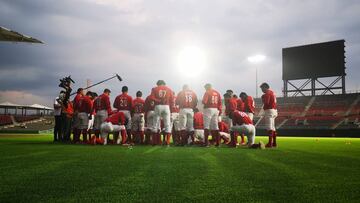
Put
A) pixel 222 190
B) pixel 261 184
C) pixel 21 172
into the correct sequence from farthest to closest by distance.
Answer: pixel 21 172, pixel 261 184, pixel 222 190

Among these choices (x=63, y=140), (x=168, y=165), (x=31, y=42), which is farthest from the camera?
(x=31, y=42)

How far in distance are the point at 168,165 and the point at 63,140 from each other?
8.99m

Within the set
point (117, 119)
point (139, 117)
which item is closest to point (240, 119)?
point (139, 117)

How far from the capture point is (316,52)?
4062 cm

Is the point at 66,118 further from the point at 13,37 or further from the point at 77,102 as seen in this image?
the point at 13,37

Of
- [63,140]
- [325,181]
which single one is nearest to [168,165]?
[325,181]

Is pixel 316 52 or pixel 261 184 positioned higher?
pixel 316 52

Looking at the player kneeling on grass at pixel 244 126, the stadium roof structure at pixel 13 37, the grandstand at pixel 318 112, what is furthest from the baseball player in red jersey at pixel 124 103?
the grandstand at pixel 318 112

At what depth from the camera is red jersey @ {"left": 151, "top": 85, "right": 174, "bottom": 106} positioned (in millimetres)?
11461

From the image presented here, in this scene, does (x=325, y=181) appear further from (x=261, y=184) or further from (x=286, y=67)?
(x=286, y=67)

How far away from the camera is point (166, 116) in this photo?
459 inches

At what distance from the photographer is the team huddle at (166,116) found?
1112cm

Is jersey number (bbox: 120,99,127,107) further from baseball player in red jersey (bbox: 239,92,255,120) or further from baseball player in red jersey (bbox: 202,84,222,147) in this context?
baseball player in red jersey (bbox: 239,92,255,120)

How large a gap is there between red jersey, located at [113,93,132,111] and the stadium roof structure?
76.5ft
